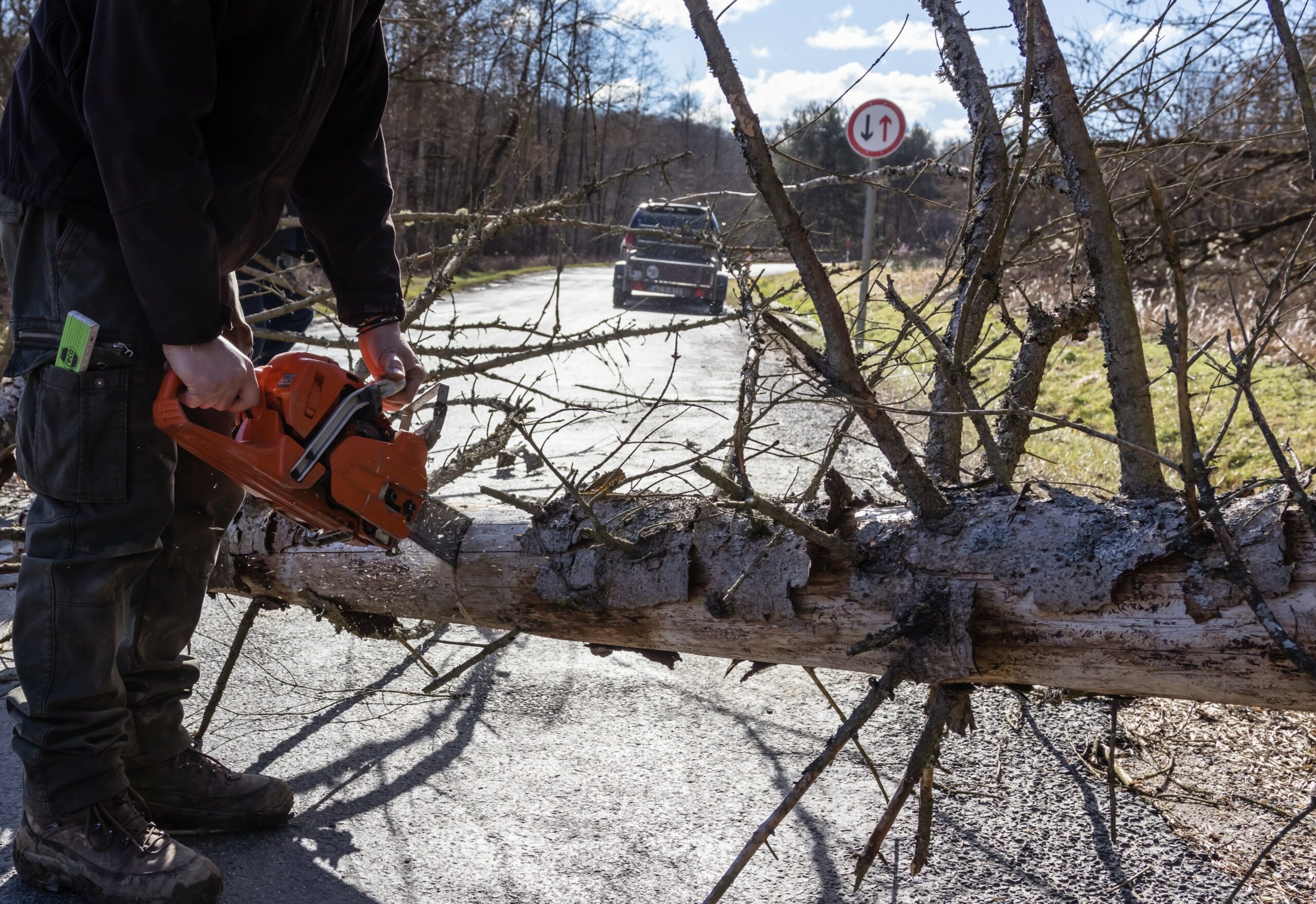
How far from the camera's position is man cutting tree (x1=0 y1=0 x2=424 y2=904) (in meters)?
1.69

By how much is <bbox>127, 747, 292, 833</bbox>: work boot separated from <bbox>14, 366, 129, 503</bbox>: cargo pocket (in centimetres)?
69

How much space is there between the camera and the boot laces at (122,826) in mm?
1890

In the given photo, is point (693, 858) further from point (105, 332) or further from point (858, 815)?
point (105, 332)

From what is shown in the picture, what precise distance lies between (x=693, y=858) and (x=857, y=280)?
4.48 ft

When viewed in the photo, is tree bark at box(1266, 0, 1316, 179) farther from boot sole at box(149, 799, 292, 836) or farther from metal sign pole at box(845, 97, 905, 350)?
metal sign pole at box(845, 97, 905, 350)

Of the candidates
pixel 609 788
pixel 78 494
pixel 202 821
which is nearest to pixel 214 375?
pixel 78 494

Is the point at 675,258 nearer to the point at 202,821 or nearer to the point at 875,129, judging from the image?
the point at 875,129

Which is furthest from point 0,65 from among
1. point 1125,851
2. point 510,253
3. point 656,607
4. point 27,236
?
point 510,253

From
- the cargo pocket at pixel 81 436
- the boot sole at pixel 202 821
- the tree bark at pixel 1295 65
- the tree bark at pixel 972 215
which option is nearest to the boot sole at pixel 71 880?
the boot sole at pixel 202 821

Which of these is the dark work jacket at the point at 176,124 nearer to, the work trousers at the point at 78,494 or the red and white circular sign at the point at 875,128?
the work trousers at the point at 78,494

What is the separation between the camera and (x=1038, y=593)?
1.68 metres

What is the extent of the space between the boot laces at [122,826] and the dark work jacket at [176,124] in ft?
3.08

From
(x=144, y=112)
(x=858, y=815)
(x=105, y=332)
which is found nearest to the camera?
(x=144, y=112)

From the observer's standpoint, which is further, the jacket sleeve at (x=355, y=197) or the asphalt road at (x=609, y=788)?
the jacket sleeve at (x=355, y=197)
